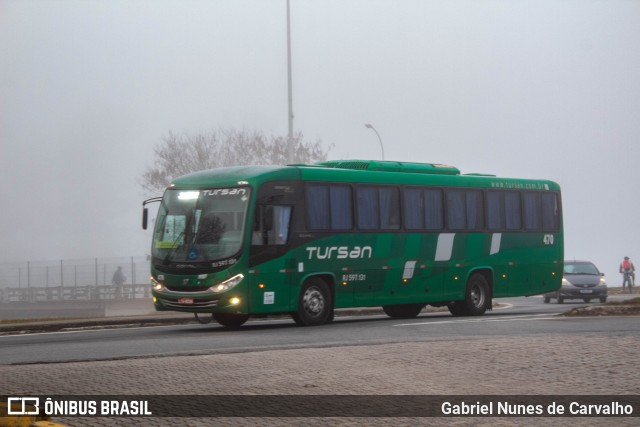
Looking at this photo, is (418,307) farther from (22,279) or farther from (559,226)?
(22,279)

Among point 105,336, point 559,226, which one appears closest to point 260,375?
point 105,336

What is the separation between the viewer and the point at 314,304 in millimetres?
22719

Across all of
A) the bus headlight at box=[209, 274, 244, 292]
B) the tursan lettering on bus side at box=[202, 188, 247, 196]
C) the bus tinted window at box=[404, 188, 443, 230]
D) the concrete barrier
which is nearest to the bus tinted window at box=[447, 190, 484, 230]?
the bus tinted window at box=[404, 188, 443, 230]

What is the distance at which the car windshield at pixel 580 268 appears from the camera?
40094mm

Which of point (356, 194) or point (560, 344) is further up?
point (356, 194)

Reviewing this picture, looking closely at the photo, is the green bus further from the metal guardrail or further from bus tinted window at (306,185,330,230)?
the metal guardrail

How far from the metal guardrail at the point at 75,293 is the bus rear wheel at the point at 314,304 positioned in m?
27.0

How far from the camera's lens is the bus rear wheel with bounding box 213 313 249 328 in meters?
22.5

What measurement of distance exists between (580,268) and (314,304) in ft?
66.0

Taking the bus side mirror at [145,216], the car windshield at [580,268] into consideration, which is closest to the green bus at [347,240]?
the bus side mirror at [145,216]

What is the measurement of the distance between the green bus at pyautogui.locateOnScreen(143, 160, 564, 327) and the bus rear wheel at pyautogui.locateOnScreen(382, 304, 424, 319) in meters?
0.05

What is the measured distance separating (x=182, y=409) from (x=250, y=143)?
197 feet

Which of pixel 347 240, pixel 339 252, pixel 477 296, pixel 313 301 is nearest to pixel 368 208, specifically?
pixel 347 240

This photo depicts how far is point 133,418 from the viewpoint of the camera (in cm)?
918
